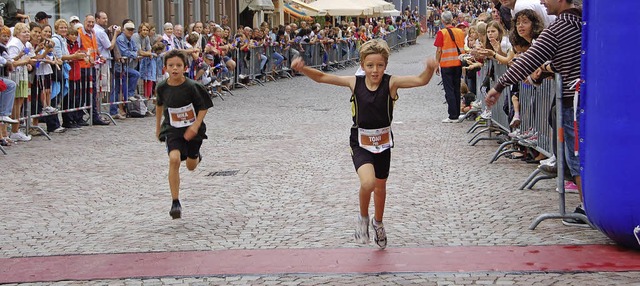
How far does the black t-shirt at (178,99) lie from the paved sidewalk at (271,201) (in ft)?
2.30

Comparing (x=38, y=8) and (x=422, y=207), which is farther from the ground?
(x=38, y=8)

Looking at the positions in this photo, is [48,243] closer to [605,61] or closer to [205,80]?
[605,61]

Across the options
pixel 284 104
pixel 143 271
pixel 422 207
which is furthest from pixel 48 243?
pixel 284 104

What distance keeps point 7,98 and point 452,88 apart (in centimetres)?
704

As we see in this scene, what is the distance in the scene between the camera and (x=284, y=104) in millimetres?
23156

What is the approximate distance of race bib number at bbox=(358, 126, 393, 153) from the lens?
7.57 m

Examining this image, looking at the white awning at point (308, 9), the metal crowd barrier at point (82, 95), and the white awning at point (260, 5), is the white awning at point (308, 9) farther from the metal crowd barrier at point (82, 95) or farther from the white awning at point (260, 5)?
the metal crowd barrier at point (82, 95)

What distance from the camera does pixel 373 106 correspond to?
7.54 m

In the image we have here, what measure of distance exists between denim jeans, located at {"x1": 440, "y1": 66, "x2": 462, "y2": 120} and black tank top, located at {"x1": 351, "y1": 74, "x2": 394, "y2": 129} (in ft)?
35.1

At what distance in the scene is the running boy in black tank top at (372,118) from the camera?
24.6 feet

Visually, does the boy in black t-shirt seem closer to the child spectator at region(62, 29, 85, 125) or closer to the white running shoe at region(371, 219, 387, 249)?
the white running shoe at region(371, 219, 387, 249)

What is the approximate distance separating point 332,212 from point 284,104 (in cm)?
1404

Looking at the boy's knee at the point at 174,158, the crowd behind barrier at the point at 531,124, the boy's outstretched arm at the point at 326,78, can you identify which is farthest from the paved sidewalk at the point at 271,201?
the boy's outstretched arm at the point at 326,78

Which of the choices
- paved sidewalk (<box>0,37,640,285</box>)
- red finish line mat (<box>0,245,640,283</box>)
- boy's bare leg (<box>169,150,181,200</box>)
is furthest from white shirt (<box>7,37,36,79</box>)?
red finish line mat (<box>0,245,640,283</box>)
